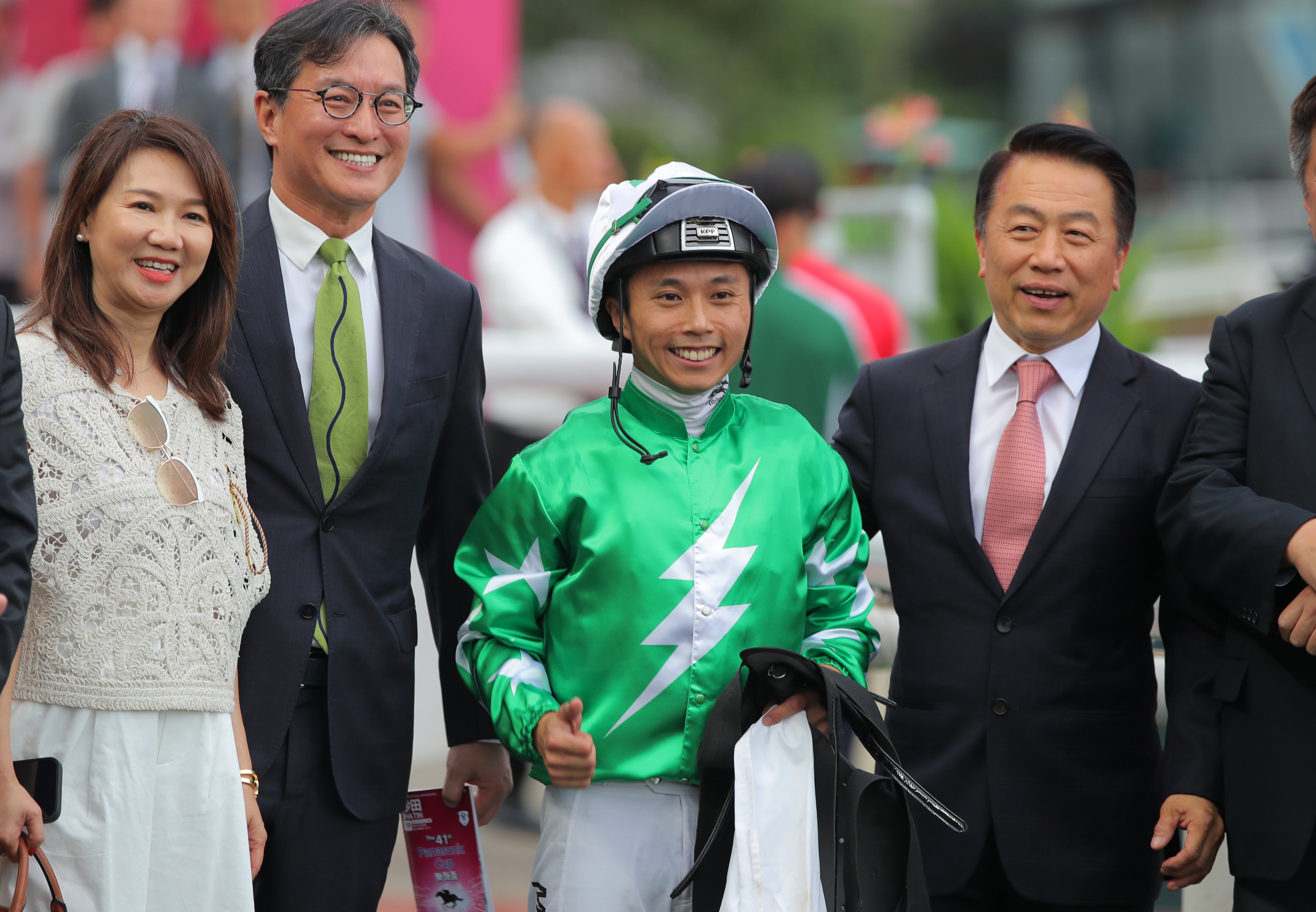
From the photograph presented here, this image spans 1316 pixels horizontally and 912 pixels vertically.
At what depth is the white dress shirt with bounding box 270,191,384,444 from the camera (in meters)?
2.91

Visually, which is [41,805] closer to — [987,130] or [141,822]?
[141,822]

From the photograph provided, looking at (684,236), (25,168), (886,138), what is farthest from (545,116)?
(684,236)

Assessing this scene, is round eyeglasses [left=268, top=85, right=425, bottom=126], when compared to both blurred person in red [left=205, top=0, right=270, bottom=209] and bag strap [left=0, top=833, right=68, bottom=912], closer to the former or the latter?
bag strap [left=0, top=833, right=68, bottom=912]

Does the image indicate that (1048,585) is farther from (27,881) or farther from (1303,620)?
→ (27,881)

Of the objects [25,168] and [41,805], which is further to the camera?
[25,168]

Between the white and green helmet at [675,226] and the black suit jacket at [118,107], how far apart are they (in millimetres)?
4531

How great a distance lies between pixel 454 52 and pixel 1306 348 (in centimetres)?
739

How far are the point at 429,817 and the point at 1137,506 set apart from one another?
5.09ft

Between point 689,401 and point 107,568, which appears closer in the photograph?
point 107,568

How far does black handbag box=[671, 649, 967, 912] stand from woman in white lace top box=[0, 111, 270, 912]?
82 centimetres

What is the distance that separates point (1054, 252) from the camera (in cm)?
295

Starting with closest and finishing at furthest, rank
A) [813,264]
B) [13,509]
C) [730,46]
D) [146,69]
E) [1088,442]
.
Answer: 1. [13,509]
2. [1088,442]
3. [813,264]
4. [146,69]
5. [730,46]

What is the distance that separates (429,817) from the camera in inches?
118

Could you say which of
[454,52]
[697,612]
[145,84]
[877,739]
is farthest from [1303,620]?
[454,52]
